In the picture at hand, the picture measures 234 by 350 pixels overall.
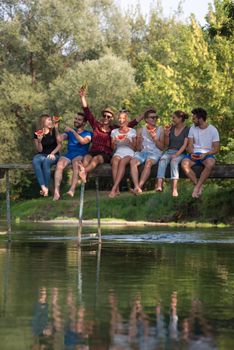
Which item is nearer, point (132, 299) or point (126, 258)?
point (132, 299)

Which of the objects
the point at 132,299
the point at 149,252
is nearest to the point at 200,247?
the point at 149,252

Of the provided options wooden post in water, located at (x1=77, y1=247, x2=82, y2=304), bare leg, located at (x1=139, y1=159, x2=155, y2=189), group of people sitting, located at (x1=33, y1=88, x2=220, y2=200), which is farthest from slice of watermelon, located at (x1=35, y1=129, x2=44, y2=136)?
→ wooden post in water, located at (x1=77, y1=247, x2=82, y2=304)

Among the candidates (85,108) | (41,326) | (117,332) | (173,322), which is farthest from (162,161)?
(117,332)

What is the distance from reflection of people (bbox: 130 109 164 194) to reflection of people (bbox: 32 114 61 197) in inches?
65.0

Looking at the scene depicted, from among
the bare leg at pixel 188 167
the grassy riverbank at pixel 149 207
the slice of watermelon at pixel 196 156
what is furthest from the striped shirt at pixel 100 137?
the grassy riverbank at pixel 149 207

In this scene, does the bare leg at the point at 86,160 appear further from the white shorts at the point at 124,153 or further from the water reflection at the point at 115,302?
the water reflection at the point at 115,302

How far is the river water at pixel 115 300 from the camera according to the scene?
934 cm

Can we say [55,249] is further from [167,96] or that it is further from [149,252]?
[167,96]

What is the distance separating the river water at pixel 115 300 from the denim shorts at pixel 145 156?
77.1 inches

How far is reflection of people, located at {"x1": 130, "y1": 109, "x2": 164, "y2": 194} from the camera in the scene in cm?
2130

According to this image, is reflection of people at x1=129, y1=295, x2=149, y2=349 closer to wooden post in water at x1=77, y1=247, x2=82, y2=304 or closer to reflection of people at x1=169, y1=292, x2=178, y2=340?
reflection of people at x1=169, y1=292, x2=178, y2=340

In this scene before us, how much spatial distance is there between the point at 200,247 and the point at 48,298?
1517 centimetres

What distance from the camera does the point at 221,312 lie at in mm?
11430

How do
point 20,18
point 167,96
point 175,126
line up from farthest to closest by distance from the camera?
point 20,18, point 167,96, point 175,126
